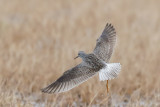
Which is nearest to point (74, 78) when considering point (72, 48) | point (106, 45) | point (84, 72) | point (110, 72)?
point (84, 72)

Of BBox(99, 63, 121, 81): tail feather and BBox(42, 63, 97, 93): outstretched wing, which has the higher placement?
BBox(42, 63, 97, 93): outstretched wing

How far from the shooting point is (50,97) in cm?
499

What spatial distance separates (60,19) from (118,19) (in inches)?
48.0

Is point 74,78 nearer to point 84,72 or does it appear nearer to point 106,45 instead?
point 84,72

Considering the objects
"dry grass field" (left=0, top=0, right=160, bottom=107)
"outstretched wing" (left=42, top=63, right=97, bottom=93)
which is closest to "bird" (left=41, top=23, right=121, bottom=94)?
"outstretched wing" (left=42, top=63, right=97, bottom=93)

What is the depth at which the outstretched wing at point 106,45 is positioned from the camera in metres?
3.99

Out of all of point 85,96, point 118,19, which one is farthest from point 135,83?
point 118,19

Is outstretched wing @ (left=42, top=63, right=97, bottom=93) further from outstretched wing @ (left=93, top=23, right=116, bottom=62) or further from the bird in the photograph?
outstretched wing @ (left=93, top=23, right=116, bottom=62)

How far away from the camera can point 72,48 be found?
6645mm

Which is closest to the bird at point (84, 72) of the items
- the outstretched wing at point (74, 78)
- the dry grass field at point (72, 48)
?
the outstretched wing at point (74, 78)

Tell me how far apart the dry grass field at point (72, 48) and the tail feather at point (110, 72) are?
53cm

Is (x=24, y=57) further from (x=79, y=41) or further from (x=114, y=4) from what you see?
(x=114, y=4)

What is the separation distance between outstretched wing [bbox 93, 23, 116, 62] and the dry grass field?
0.41 metres

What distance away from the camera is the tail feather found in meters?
3.36
